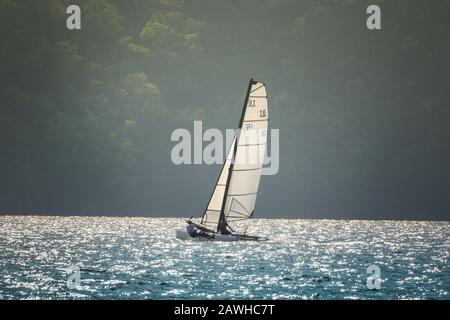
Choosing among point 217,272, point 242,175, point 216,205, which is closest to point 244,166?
point 242,175

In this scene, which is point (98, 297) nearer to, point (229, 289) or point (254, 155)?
point (229, 289)

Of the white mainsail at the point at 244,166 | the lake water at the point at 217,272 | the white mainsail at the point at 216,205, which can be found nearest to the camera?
the lake water at the point at 217,272

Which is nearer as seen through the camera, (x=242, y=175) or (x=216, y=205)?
(x=242, y=175)

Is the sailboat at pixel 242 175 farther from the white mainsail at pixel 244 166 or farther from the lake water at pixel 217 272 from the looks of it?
the lake water at pixel 217 272

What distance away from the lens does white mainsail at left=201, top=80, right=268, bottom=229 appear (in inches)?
3440

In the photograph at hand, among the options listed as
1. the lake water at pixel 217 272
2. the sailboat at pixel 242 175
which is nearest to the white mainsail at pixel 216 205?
the sailboat at pixel 242 175

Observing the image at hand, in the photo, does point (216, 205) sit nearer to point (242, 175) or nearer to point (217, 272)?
point (242, 175)

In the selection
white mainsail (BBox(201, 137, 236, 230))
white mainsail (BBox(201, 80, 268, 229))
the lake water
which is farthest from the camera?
white mainsail (BBox(201, 137, 236, 230))

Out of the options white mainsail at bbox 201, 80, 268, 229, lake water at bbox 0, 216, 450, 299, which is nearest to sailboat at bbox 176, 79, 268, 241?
white mainsail at bbox 201, 80, 268, 229

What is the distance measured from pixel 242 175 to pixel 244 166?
0.94m

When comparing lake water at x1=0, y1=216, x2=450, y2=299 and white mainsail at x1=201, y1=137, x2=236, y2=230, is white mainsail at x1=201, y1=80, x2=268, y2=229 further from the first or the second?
lake water at x1=0, y1=216, x2=450, y2=299

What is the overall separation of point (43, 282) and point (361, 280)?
24.6 meters

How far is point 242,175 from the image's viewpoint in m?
89.4

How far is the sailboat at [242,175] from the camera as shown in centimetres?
8744
